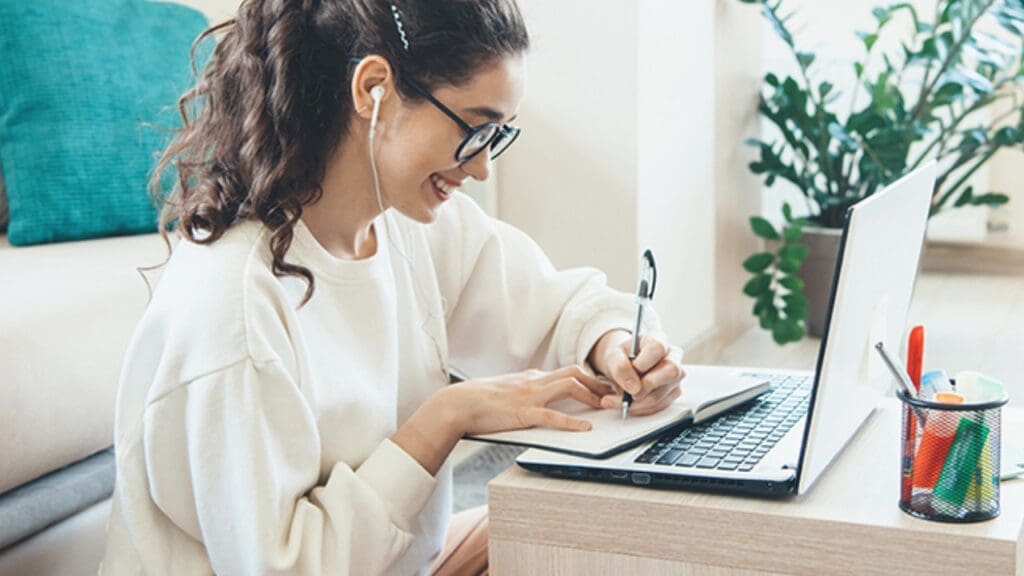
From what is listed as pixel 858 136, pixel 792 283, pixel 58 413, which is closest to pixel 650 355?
pixel 58 413

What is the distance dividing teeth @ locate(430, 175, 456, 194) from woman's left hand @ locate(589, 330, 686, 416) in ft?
0.70

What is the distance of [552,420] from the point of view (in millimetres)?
987

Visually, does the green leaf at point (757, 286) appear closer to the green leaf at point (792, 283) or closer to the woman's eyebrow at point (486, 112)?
the green leaf at point (792, 283)

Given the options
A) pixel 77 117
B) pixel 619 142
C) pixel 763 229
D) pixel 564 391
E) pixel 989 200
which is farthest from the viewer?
pixel 989 200

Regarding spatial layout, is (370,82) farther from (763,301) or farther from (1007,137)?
(1007,137)

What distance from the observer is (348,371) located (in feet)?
3.55

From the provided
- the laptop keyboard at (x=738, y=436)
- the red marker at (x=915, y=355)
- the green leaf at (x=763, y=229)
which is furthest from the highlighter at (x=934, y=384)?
the green leaf at (x=763, y=229)

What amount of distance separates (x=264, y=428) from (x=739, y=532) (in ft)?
1.17

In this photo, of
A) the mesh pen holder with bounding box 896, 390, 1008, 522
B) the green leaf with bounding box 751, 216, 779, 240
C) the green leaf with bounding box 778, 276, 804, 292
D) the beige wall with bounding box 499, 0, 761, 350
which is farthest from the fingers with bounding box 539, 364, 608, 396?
the green leaf with bounding box 751, 216, 779, 240

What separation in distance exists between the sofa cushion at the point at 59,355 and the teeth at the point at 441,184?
46cm

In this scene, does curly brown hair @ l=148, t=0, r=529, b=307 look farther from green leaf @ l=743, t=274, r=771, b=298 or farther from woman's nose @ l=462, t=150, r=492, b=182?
green leaf @ l=743, t=274, r=771, b=298

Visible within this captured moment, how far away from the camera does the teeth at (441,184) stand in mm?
1107

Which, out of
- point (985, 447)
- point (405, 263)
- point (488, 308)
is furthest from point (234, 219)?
point (985, 447)

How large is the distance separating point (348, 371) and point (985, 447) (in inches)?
20.8
